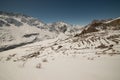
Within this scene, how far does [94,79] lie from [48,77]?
2.29 m

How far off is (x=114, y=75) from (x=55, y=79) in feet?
9.29

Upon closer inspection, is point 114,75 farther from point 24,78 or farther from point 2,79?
point 2,79

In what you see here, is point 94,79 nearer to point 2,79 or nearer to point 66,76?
point 66,76

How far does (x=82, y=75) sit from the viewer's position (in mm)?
5219

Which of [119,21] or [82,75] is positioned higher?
[119,21]

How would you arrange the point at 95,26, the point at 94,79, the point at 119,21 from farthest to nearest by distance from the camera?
the point at 95,26 → the point at 119,21 → the point at 94,79

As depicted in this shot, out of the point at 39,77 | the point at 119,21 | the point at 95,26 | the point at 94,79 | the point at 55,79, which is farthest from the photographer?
the point at 95,26

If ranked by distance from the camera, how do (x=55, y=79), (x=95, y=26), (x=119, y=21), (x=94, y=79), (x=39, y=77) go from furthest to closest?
(x=95, y=26) < (x=119, y=21) < (x=39, y=77) < (x=55, y=79) < (x=94, y=79)

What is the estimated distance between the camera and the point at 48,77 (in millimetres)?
5328

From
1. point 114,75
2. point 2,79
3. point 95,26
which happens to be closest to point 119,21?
point 95,26

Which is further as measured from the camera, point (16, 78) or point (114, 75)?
point (16, 78)

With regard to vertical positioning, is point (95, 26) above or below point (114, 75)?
above

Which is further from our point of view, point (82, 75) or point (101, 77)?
point (82, 75)

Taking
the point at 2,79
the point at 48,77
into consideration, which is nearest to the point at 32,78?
the point at 48,77
